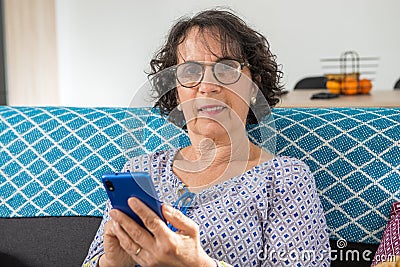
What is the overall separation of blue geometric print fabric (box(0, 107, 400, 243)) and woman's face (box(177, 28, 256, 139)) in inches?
4.8

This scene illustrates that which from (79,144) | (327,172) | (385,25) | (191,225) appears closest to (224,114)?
(191,225)

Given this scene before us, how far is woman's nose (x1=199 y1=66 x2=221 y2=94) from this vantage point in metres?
1.24

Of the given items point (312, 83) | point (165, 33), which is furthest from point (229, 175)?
point (165, 33)

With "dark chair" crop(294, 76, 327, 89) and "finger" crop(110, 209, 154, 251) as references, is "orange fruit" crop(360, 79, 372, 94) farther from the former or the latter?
"finger" crop(110, 209, 154, 251)

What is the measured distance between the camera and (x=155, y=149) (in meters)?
1.80

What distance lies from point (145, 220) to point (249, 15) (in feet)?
16.4

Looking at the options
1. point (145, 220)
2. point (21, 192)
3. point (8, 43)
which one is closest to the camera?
point (145, 220)

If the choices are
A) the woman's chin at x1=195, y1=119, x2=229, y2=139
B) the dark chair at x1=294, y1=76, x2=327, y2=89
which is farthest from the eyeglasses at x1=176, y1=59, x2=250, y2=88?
the dark chair at x1=294, y1=76, x2=327, y2=89

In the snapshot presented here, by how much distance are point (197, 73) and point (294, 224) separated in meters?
0.43

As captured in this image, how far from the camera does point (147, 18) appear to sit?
20.4 feet

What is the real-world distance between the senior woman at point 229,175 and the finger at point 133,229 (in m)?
0.07

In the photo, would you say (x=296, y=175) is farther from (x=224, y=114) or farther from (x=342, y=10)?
(x=342, y=10)

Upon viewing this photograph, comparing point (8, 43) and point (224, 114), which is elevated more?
point (224, 114)

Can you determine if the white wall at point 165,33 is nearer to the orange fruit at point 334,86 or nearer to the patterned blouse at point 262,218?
the orange fruit at point 334,86
